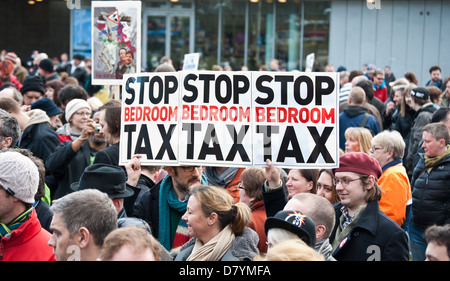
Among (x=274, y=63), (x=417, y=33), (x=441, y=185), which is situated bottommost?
(x=441, y=185)

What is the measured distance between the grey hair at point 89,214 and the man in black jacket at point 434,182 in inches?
174

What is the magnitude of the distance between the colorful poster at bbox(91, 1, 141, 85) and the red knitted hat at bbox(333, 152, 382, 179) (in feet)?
13.8

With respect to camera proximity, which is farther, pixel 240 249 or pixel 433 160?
pixel 433 160

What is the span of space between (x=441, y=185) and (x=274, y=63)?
11.2 m

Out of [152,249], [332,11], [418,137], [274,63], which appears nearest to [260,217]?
[152,249]

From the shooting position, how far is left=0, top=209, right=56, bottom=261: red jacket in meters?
4.02

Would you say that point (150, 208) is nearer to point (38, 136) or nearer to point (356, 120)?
point (38, 136)

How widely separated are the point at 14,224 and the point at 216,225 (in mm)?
1289

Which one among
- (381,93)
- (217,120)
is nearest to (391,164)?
(217,120)

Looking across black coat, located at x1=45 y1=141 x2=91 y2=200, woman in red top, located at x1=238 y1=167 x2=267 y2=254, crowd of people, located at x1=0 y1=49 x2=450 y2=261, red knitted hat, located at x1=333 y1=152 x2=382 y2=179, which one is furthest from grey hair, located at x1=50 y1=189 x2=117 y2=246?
black coat, located at x1=45 y1=141 x2=91 y2=200

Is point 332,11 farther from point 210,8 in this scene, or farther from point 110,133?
point 110,133

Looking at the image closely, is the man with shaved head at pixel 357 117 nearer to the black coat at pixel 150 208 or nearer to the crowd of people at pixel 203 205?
the crowd of people at pixel 203 205

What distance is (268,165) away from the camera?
15.9 feet

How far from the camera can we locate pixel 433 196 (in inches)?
278
